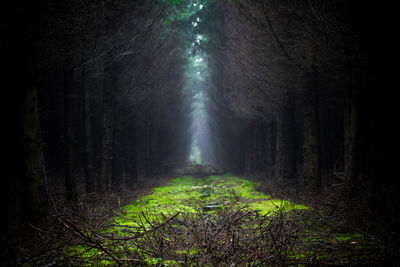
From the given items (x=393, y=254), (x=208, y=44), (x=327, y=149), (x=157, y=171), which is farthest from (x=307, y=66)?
(x=157, y=171)

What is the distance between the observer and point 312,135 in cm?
813

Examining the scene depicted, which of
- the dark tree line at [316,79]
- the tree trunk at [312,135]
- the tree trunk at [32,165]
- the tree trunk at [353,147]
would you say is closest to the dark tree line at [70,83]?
the tree trunk at [32,165]

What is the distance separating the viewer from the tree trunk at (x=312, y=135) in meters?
8.08

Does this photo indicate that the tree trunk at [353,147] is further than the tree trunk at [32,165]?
Yes

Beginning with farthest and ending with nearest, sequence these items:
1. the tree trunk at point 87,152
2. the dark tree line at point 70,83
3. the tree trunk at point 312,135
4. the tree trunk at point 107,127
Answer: the tree trunk at point 107,127
the tree trunk at point 87,152
the tree trunk at point 312,135
the dark tree line at point 70,83

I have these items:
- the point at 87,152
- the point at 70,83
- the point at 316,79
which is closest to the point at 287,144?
the point at 316,79

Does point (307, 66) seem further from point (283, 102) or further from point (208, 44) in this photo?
point (208, 44)

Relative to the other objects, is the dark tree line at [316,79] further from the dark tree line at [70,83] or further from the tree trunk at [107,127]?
the tree trunk at [107,127]

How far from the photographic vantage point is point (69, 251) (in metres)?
3.18

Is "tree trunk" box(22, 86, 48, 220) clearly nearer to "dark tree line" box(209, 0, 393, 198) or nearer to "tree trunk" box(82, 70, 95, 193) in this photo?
"tree trunk" box(82, 70, 95, 193)

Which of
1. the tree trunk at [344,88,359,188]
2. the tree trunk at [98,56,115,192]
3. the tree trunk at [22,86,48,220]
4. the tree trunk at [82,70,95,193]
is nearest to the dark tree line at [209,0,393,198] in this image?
the tree trunk at [344,88,359,188]

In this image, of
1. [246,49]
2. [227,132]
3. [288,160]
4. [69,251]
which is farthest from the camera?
[227,132]

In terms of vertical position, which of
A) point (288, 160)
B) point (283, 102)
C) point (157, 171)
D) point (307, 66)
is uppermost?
point (307, 66)

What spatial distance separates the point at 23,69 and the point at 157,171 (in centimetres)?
1552
